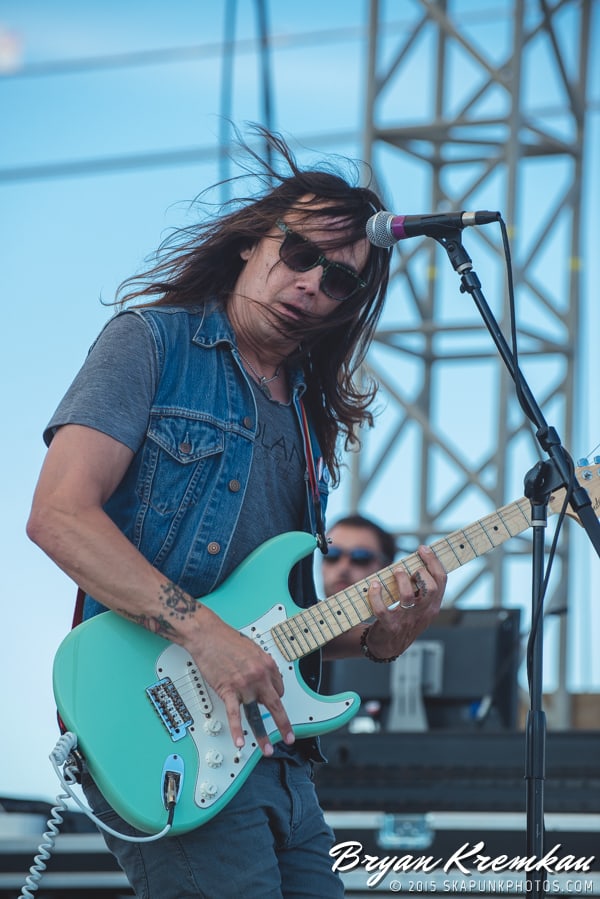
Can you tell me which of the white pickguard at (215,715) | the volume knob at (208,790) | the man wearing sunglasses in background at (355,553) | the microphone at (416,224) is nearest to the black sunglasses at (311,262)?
the microphone at (416,224)

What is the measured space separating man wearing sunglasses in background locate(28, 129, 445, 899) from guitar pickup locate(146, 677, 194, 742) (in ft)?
0.34

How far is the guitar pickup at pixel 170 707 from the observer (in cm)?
239

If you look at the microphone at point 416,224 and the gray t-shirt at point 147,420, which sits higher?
the microphone at point 416,224

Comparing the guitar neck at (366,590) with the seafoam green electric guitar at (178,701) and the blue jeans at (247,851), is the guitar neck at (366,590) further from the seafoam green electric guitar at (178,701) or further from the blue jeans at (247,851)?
the blue jeans at (247,851)

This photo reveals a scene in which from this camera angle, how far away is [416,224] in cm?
271

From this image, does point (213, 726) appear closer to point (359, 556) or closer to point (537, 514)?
point (537, 514)

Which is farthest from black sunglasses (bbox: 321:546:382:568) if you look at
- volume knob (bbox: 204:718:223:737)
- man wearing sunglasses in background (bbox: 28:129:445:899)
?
volume knob (bbox: 204:718:223:737)

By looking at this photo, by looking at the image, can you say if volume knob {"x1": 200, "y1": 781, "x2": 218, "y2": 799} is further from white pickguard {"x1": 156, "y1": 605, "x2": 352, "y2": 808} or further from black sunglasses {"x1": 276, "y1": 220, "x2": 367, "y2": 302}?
black sunglasses {"x1": 276, "y1": 220, "x2": 367, "y2": 302}

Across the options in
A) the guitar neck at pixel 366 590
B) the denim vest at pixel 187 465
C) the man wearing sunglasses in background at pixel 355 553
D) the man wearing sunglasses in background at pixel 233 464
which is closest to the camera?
the man wearing sunglasses in background at pixel 233 464

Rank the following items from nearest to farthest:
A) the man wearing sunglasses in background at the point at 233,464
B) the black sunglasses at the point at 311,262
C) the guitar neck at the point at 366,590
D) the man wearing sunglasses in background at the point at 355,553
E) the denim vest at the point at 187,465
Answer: the man wearing sunglasses in background at the point at 233,464 < the denim vest at the point at 187,465 < the guitar neck at the point at 366,590 < the black sunglasses at the point at 311,262 < the man wearing sunglasses in background at the point at 355,553

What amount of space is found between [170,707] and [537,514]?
83cm

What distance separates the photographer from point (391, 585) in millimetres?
2803

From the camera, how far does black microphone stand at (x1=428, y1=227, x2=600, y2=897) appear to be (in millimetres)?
2389

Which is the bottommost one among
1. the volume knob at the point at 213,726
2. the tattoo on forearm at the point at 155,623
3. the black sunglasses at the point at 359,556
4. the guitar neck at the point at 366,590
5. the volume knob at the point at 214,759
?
the black sunglasses at the point at 359,556
